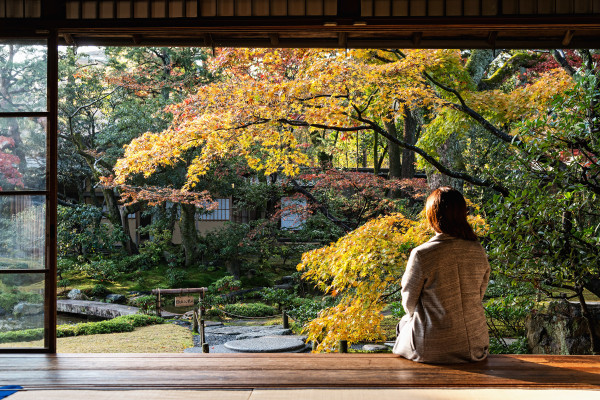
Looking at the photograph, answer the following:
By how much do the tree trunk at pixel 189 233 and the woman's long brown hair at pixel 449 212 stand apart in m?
10.8

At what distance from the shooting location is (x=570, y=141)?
12.4 ft

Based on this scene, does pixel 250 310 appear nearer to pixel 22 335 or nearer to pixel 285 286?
pixel 285 286

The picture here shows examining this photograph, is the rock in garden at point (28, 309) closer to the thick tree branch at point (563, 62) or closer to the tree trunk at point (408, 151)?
the thick tree branch at point (563, 62)

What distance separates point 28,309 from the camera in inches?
126

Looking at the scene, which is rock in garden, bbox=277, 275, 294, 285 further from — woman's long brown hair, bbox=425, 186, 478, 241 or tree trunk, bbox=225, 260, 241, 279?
woman's long brown hair, bbox=425, 186, 478, 241

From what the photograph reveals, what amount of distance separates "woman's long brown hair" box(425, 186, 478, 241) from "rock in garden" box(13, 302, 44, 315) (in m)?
2.38

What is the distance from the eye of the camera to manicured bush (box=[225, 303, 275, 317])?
1051cm

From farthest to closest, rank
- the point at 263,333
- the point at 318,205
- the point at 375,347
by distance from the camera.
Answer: the point at 318,205, the point at 263,333, the point at 375,347

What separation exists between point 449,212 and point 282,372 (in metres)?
1.16

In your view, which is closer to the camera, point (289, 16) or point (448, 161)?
point (289, 16)

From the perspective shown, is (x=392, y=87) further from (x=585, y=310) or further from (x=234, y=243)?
(x=234, y=243)

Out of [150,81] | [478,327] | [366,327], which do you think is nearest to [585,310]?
[366,327]

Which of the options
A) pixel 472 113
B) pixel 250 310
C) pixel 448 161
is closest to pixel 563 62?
pixel 472 113

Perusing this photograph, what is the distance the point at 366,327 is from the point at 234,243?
772 cm
